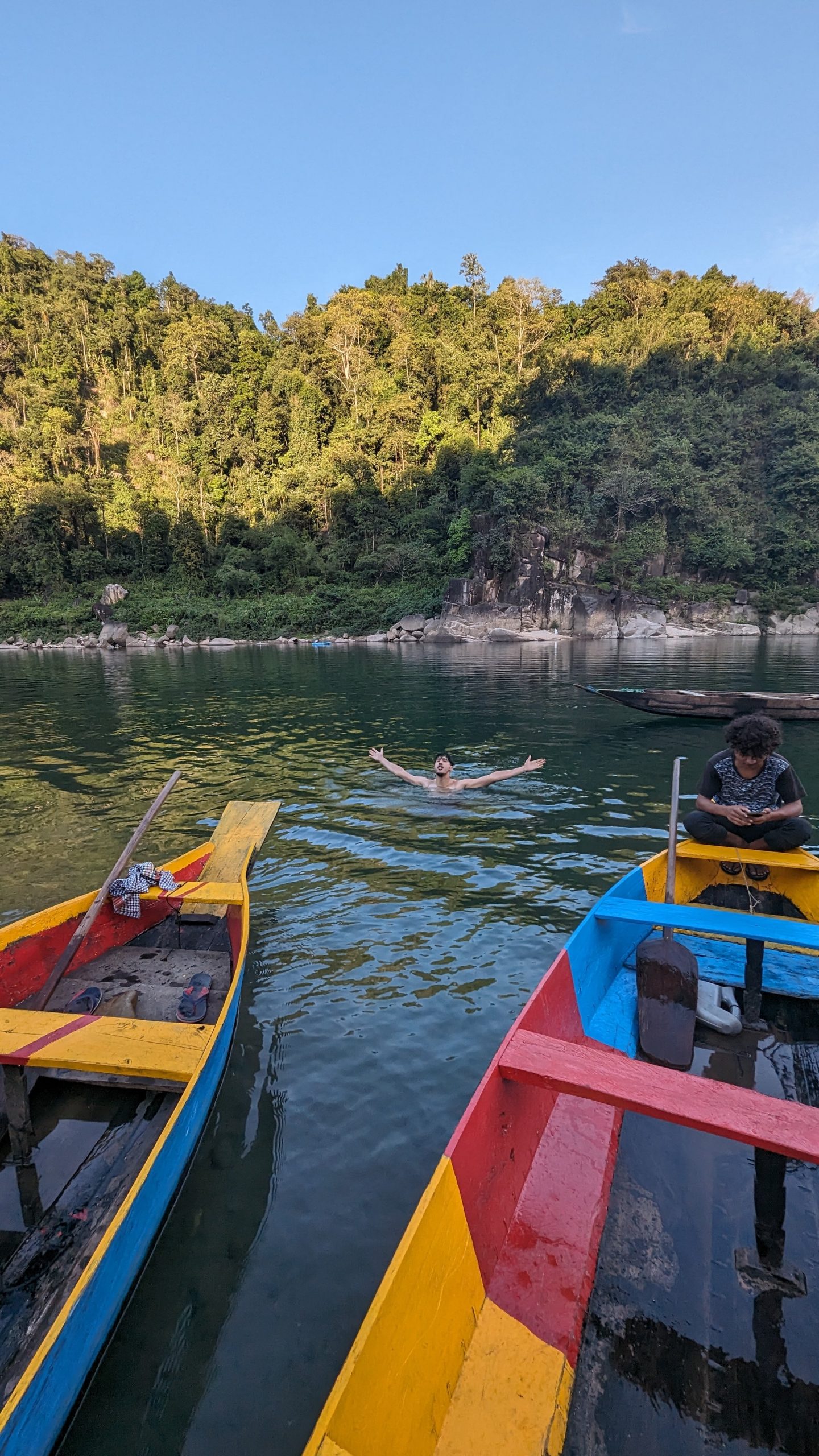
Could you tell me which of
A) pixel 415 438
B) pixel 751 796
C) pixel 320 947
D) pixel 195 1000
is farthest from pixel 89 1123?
pixel 415 438

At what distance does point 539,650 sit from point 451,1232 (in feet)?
114

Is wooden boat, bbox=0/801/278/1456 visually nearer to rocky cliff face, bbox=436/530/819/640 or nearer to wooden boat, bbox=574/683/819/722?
wooden boat, bbox=574/683/819/722

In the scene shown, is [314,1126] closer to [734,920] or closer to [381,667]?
[734,920]

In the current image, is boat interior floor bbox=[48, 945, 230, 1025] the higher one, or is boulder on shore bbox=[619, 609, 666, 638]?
boulder on shore bbox=[619, 609, 666, 638]

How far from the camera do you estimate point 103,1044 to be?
9.62ft

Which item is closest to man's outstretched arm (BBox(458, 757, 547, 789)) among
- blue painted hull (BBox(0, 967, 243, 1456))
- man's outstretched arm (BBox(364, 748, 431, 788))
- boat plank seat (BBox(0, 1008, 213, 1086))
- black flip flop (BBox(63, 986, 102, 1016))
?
man's outstretched arm (BBox(364, 748, 431, 788))

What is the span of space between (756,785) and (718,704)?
8.10 m

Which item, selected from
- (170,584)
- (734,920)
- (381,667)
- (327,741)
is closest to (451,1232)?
(734,920)

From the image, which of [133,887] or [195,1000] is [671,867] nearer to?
[195,1000]

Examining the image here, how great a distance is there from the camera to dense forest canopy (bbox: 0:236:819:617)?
44.7 meters

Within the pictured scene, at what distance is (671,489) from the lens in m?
44.4

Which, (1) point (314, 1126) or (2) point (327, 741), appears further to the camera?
(2) point (327, 741)

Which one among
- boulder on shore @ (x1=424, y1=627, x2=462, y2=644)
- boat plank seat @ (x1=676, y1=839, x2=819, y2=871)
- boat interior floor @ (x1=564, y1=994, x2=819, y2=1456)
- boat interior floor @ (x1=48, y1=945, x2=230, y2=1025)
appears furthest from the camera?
boulder on shore @ (x1=424, y1=627, x2=462, y2=644)

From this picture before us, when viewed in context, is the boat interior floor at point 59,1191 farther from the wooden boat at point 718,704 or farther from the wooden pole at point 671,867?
the wooden boat at point 718,704
